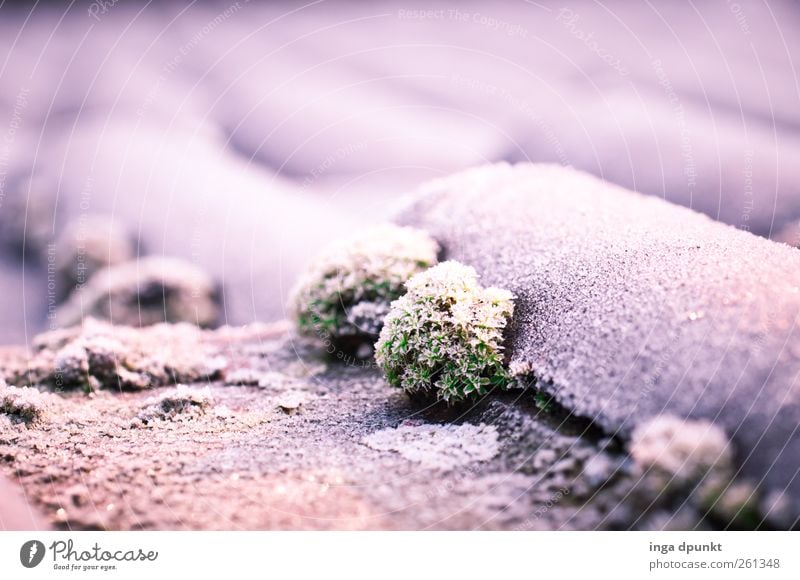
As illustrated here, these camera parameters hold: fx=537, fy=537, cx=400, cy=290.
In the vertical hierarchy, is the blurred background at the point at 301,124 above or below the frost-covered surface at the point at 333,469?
above

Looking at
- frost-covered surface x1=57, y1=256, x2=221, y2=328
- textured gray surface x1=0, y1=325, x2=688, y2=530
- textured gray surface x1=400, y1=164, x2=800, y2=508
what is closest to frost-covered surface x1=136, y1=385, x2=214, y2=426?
textured gray surface x1=0, y1=325, x2=688, y2=530

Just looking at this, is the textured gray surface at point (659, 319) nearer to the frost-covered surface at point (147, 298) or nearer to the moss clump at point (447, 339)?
the moss clump at point (447, 339)

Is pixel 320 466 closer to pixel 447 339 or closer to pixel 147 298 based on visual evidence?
pixel 447 339
